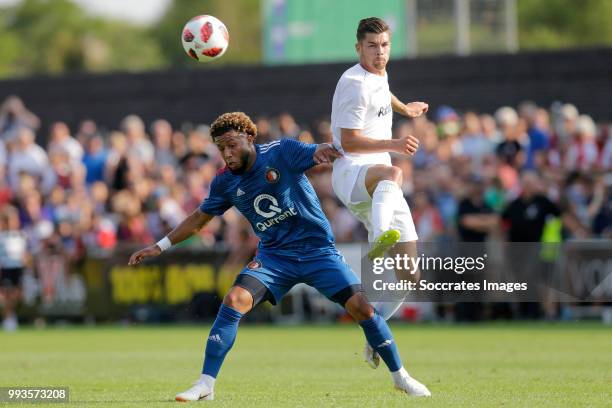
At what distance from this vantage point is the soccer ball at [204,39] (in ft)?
38.5

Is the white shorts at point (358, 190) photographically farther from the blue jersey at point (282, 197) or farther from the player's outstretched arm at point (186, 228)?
the player's outstretched arm at point (186, 228)

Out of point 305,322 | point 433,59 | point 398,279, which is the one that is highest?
point 433,59

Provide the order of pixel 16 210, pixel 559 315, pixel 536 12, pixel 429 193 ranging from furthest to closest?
pixel 536 12
pixel 16 210
pixel 429 193
pixel 559 315

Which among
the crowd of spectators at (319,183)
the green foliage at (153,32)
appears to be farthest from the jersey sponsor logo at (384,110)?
the green foliage at (153,32)

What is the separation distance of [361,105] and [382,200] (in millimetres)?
859

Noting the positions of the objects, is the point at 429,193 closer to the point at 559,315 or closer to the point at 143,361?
the point at 559,315

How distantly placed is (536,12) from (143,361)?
80374 millimetres

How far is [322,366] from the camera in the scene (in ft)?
45.7

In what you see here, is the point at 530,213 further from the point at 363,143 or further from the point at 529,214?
the point at 363,143

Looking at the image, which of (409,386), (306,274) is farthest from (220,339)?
(409,386)

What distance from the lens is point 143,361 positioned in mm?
14992

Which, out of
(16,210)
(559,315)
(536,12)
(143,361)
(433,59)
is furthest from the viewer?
(536,12)

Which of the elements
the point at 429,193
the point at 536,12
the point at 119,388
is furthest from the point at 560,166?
the point at 536,12

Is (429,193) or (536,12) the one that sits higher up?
(536,12)
